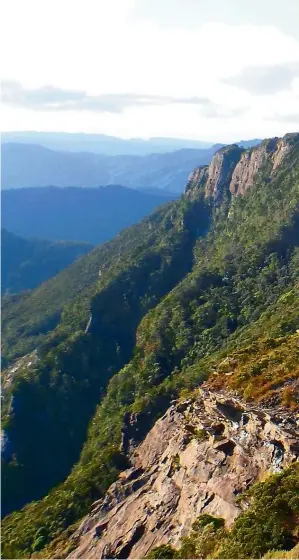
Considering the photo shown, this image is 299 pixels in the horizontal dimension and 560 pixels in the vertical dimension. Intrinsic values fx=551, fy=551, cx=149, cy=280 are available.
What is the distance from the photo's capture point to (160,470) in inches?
1347

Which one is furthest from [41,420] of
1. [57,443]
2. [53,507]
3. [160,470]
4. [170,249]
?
[160,470]

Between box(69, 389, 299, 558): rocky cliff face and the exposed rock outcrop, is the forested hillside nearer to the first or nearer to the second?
the exposed rock outcrop

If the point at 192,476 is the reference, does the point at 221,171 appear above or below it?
above

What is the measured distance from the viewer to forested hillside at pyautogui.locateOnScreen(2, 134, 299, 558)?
43.0 meters

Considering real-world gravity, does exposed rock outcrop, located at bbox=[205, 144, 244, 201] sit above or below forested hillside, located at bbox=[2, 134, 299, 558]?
above

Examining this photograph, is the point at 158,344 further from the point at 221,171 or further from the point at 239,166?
the point at 221,171

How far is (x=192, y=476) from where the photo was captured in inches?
1141

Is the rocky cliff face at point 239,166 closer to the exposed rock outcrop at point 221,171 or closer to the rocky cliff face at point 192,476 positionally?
the exposed rock outcrop at point 221,171

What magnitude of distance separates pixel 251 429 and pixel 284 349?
43.4ft

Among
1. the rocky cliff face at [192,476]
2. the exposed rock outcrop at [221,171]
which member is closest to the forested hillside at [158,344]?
the exposed rock outcrop at [221,171]

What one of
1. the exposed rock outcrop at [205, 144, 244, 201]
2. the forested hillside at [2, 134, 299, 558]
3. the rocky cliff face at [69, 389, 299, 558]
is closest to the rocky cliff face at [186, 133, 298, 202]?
the exposed rock outcrop at [205, 144, 244, 201]

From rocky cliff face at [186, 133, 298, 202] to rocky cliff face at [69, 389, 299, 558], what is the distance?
9544 centimetres

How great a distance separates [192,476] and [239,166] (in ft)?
382

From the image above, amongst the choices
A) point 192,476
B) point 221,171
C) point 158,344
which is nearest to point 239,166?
point 221,171
